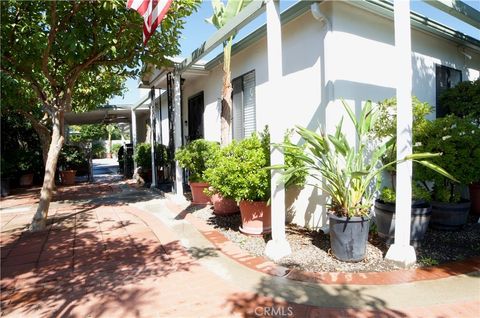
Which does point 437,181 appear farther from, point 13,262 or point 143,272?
point 13,262

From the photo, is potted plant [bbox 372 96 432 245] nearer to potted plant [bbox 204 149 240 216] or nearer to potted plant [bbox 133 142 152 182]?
potted plant [bbox 204 149 240 216]

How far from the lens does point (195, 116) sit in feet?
31.3

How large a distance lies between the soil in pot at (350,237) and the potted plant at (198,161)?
3.56 metres

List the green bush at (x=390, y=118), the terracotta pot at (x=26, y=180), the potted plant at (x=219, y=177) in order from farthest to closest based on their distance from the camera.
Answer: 1. the terracotta pot at (x=26, y=180)
2. the potted plant at (x=219, y=177)
3. the green bush at (x=390, y=118)

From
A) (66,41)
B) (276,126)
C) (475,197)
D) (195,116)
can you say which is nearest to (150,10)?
(66,41)

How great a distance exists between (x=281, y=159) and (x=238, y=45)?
3.48 m

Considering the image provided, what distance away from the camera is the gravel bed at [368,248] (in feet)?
11.6

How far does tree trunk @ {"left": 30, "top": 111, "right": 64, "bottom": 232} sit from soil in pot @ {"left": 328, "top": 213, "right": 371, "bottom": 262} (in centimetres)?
489

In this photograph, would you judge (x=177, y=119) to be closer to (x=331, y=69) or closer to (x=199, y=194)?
(x=199, y=194)

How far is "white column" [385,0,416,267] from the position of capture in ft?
11.0

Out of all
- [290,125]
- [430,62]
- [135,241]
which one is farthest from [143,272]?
[430,62]

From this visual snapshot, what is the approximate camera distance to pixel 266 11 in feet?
12.3

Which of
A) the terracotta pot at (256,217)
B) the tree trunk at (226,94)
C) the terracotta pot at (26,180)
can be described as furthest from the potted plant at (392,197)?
the terracotta pot at (26,180)
